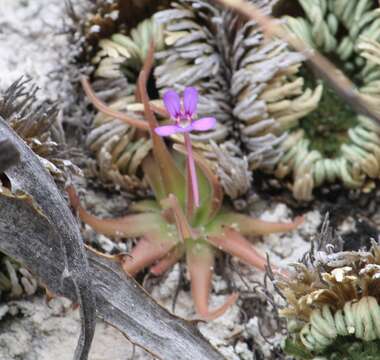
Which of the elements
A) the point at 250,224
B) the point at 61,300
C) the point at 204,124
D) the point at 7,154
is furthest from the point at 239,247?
the point at 7,154

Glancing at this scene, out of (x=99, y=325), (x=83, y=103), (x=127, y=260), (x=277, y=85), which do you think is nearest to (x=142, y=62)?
(x=83, y=103)

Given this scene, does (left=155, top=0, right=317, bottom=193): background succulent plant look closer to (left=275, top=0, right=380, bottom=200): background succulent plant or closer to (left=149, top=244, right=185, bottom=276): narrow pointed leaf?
(left=275, top=0, right=380, bottom=200): background succulent plant

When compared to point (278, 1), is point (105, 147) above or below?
below

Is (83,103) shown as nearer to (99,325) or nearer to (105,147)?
(105,147)

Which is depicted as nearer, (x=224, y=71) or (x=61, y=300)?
(x=61, y=300)

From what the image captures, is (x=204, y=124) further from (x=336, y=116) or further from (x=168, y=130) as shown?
(x=336, y=116)

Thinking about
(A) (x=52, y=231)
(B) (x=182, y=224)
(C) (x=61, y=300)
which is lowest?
(C) (x=61, y=300)

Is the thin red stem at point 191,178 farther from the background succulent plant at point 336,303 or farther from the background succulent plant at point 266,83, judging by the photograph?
the background succulent plant at point 336,303
